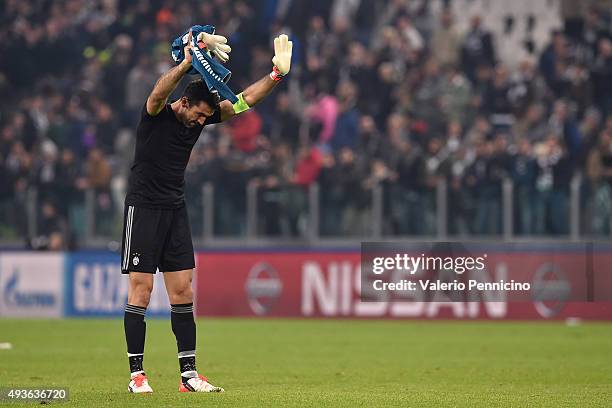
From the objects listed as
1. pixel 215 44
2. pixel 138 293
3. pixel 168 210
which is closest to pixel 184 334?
pixel 138 293

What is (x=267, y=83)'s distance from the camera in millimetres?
10852

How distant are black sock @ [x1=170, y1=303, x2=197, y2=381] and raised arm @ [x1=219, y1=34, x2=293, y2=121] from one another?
159 centimetres

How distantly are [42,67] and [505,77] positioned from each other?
32.9ft

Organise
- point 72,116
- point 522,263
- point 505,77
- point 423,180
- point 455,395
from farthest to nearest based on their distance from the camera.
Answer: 1. point 72,116
2. point 505,77
3. point 423,180
4. point 522,263
5. point 455,395

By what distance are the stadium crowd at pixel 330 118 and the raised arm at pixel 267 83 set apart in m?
12.0

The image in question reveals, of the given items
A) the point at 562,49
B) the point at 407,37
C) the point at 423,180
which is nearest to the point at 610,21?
the point at 562,49

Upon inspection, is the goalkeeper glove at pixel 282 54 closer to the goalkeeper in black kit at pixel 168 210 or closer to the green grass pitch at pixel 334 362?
the goalkeeper in black kit at pixel 168 210

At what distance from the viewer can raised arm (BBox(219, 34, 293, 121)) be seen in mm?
10664

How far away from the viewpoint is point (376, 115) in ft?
84.1

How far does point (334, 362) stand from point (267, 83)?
4703 mm

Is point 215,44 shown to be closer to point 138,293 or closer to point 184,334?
point 138,293

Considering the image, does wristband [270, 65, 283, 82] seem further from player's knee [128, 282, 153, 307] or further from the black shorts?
player's knee [128, 282, 153, 307]

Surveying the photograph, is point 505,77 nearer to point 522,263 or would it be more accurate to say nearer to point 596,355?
point 596,355

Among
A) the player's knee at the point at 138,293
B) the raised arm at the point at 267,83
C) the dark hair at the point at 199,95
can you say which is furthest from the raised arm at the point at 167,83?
the player's knee at the point at 138,293
